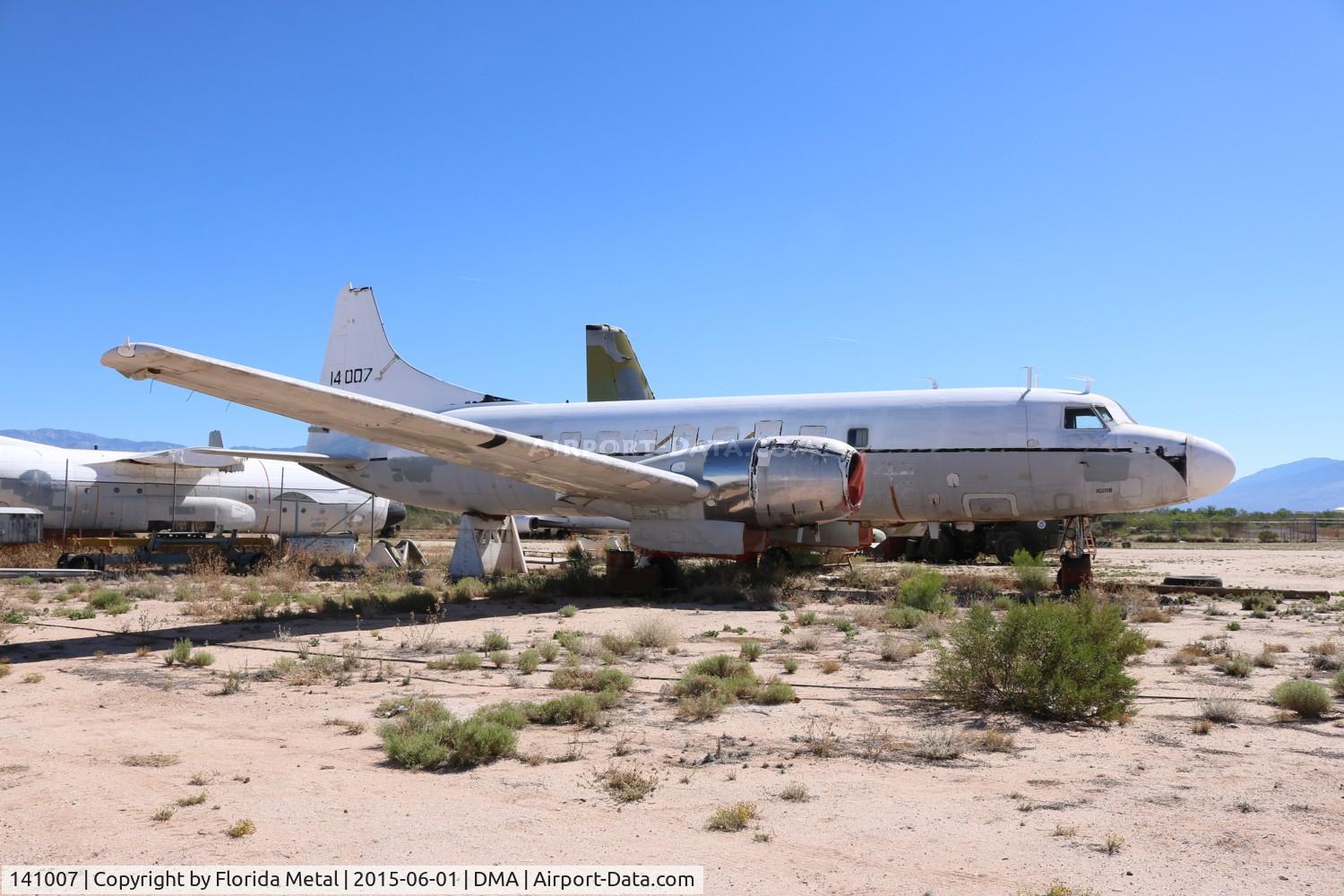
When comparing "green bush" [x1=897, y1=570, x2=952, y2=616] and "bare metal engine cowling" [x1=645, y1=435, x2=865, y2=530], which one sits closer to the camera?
"green bush" [x1=897, y1=570, x2=952, y2=616]

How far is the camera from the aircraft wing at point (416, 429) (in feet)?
33.7

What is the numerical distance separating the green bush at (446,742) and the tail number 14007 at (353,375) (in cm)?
1741

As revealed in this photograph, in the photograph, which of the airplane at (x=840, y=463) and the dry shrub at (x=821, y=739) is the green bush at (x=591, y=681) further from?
the airplane at (x=840, y=463)

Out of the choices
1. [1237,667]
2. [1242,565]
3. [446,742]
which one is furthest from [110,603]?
[1242,565]

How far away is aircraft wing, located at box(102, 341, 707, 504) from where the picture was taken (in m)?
10.3

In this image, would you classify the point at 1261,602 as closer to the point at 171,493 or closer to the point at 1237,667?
the point at 1237,667

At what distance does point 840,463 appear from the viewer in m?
15.1

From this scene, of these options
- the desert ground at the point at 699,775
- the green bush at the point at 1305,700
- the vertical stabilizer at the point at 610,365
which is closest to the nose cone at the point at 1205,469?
the desert ground at the point at 699,775

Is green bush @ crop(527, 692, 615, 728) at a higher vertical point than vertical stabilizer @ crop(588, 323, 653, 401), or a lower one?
lower

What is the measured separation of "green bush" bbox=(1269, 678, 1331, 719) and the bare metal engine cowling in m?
8.09

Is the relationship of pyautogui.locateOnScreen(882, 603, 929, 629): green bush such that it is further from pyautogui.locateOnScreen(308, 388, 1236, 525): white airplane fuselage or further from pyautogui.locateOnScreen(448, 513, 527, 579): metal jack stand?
pyautogui.locateOnScreen(448, 513, 527, 579): metal jack stand

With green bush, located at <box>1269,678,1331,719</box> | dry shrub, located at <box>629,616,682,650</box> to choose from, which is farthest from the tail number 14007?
green bush, located at <box>1269,678,1331,719</box>

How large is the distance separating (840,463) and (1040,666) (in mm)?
7871

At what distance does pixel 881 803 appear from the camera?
5098 millimetres
